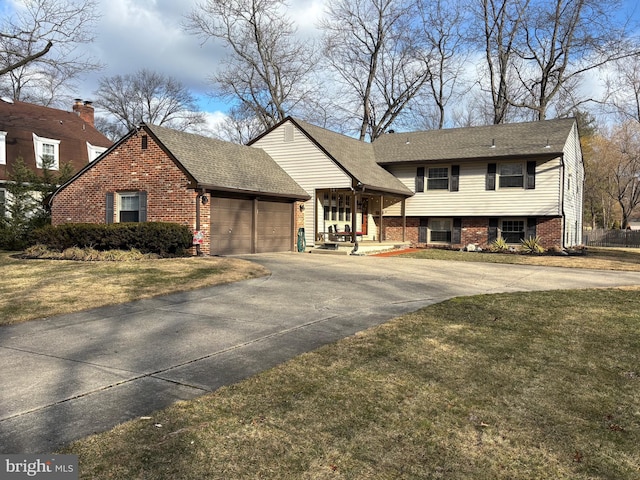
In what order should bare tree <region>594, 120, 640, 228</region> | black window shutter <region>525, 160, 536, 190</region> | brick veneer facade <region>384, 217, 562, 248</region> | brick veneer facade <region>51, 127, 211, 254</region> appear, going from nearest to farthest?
brick veneer facade <region>51, 127, 211, 254</region> → brick veneer facade <region>384, 217, 562, 248</region> → black window shutter <region>525, 160, 536, 190</region> → bare tree <region>594, 120, 640, 228</region>

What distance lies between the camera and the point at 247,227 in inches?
755

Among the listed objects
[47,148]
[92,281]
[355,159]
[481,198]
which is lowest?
[92,281]

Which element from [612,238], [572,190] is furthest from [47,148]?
[612,238]

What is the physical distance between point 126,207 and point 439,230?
1566 cm

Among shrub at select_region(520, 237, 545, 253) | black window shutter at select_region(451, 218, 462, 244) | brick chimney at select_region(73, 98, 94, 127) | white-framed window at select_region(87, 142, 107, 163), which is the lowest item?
shrub at select_region(520, 237, 545, 253)

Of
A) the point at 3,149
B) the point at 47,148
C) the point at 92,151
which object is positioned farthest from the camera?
the point at 92,151

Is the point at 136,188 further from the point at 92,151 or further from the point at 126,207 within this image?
the point at 92,151

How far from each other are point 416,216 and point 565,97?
59.4 feet

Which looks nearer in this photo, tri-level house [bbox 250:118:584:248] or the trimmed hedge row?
the trimmed hedge row

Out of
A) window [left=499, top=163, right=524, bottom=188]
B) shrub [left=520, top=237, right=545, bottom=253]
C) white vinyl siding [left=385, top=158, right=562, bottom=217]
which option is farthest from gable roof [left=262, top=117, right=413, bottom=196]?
shrub [left=520, top=237, right=545, bottom=253]

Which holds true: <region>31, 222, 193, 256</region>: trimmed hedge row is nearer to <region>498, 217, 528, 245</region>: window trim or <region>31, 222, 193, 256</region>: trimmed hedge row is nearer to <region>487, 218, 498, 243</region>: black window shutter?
<region>487, 218, 498, 243</region>: black window shutter

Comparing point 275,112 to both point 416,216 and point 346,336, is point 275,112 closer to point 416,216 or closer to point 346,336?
point 416,216

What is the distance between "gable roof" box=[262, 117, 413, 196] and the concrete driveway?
10436 mm

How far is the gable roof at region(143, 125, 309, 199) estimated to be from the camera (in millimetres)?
17438
